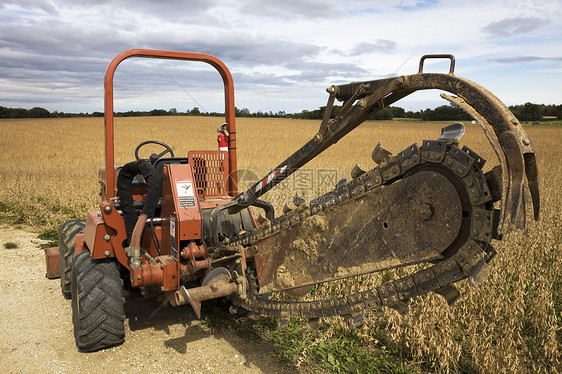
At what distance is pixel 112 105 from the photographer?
4.25 meters

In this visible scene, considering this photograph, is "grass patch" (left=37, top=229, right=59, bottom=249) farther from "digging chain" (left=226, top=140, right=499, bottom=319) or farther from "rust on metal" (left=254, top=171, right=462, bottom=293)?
"digging chain" (left=226, top=140, right=499, bottom=319)

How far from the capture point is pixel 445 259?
6.68 feet

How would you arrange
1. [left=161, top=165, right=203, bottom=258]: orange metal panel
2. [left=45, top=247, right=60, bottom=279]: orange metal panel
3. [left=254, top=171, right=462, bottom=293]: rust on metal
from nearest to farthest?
[left=254, top=171, right=462, bottom=293]: rust on metal < [left=161, top=165, right=203, bottom=258]: orange metal panel < [left=45, top=247, right=60, bottom=279]: orange metal panel

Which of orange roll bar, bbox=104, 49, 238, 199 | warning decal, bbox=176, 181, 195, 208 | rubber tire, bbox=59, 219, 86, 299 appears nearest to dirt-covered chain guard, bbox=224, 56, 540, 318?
warning decal, bbox=176, 181, 195, 208

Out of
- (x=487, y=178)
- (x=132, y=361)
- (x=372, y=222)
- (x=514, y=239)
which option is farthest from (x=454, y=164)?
(x=514, y=239)

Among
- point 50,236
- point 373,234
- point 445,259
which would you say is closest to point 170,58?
point 373,234

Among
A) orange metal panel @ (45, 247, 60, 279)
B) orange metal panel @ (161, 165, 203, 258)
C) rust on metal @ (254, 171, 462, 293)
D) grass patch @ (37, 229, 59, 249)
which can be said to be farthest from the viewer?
grass patch @ (37, 229, 59, 249)

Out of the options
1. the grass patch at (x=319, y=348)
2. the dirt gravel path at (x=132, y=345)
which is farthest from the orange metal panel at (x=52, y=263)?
the grass patch at (x=319, y=348)

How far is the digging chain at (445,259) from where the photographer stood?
6.16 ft

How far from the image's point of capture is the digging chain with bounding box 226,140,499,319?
6.16 feet

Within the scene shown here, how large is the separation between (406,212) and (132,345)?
10.00ft

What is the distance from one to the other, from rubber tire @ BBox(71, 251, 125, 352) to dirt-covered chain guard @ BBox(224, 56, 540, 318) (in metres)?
1.54

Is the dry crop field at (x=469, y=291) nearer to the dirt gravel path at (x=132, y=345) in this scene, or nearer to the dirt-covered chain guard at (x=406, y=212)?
the dirt gravel path at (x=132, y=345)

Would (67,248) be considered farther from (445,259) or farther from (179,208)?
(445,259)
